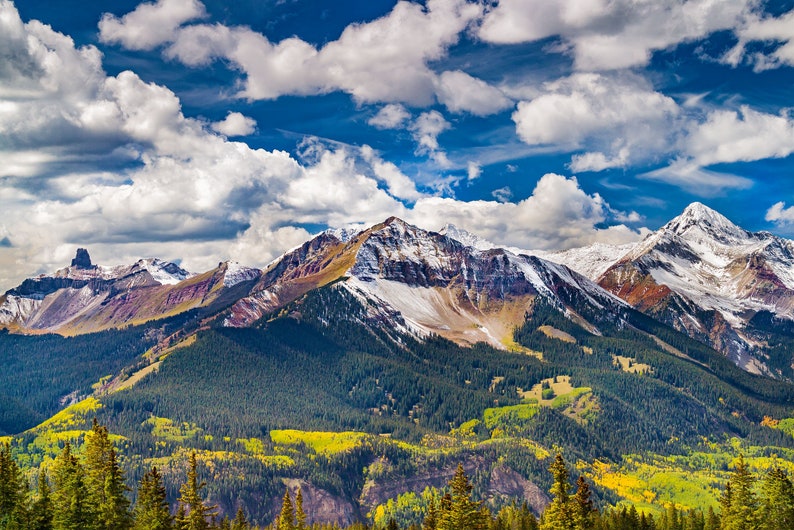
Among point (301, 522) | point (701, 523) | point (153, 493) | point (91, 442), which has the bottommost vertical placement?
point (701, 523)

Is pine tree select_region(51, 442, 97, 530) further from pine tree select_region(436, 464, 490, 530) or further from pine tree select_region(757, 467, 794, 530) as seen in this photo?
pine tree select_region(757, 467, 794, 530)

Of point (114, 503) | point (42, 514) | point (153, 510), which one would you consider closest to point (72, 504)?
point (114, 503)

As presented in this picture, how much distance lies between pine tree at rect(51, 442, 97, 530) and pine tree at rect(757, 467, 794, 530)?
83447 millimetres

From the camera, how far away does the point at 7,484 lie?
330 feet

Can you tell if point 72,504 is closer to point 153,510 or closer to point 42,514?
point 153,510

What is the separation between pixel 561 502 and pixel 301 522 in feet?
142

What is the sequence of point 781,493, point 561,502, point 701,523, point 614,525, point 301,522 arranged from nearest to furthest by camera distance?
1. point 561,502
2. point 781,493
3. point 301,522
4. point 614,525
5. point 701,523

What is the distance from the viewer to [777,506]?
111 meters

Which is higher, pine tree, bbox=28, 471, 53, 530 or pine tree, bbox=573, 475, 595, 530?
pine tree, bbox=573, 475, 595, 530

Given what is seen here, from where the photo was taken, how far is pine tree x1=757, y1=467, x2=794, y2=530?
110m

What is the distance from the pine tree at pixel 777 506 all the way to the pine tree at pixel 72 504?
83447 mm

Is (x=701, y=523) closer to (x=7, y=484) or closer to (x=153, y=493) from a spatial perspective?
(x=153, y=493)

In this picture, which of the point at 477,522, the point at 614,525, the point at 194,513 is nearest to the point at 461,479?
the point at 477,522

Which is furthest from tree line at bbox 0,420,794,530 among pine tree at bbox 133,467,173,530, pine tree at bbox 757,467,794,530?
pine tree at bbox 757,467,794,530
